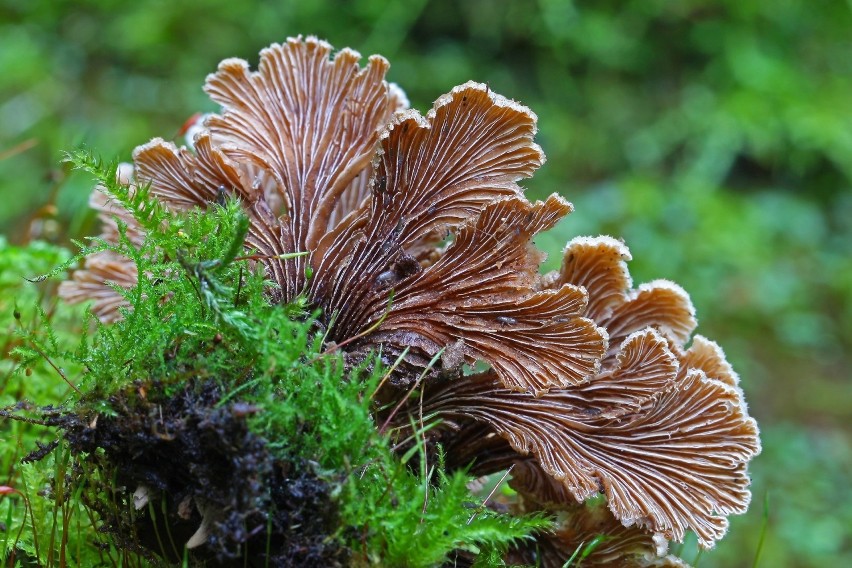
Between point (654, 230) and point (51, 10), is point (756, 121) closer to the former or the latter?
point (654, 230)

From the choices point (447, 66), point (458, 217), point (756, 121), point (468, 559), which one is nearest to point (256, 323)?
point (458, 217)

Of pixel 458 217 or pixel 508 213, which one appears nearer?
pixel 508 213

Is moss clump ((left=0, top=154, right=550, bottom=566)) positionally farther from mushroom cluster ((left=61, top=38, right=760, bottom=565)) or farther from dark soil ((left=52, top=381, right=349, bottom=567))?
mushroom cluster ((left=61, top=38, right=760, bottom=565))

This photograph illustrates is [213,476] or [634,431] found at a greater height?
[634,431]

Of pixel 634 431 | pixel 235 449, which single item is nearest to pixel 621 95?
pixel 634 431

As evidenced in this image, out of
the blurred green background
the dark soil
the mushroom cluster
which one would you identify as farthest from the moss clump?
the blurred green background

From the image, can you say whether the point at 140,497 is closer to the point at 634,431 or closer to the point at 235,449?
the point at 235,449
